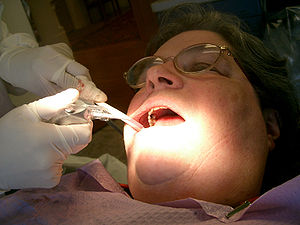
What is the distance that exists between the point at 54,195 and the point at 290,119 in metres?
1.01

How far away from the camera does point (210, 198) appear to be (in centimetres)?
87

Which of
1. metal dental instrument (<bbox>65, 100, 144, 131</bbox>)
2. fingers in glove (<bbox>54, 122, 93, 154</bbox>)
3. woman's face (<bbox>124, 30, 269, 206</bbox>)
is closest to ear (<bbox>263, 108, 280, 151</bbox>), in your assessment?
woman's face (<bbox>124, 30, 269, 206</bbox>)

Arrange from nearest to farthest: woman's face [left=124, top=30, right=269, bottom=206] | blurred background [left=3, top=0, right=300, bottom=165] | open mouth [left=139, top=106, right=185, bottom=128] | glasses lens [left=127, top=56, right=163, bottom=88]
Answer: woman's face [left=124, top=30, right=269, bottom=206] → open mouth [left=139, top=106, right=185, bottom=128] → glasses lens [left=127, top=56, right=163, bottom=88] → blurred background [left=3, top=0, right=300, bottom=165]

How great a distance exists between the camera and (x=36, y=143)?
2.85 feet

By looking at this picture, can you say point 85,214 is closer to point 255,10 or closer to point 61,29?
point 255,10

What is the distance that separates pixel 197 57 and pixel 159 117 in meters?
0.26

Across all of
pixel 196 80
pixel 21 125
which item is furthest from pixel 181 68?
pixel 21 125

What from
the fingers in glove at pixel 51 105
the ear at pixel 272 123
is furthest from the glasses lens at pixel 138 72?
the ear at pixel 272 123

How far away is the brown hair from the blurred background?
1.16 ft

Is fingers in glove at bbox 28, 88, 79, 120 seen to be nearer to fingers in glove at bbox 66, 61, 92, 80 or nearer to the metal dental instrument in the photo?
the metal dental instrument

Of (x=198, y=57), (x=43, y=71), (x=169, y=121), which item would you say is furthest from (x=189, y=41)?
(x=43, y=71)

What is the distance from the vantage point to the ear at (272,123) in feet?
3.66

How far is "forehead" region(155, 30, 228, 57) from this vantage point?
112 centimetres

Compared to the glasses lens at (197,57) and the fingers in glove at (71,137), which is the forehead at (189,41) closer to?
the glasses lens at (197,57)
